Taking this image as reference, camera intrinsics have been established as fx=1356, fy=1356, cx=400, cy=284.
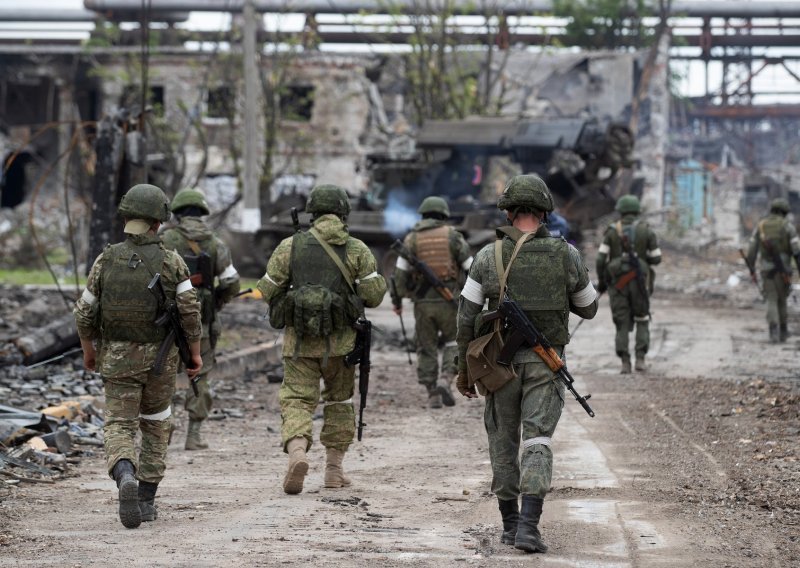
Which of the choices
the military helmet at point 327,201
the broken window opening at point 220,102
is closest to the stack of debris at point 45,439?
the military helmet at point 327,201

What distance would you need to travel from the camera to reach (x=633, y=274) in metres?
13.8

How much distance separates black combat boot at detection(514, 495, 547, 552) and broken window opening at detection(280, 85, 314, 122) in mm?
30645

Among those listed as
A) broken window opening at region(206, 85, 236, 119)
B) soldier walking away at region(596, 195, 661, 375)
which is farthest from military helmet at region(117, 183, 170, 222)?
broken window opening at region(206, 85, 236, 119)

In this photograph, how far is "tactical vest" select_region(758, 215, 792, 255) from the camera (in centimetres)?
1666

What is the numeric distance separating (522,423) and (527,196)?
1.06 m

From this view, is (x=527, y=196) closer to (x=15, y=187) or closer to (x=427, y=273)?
(x=427, y=273)

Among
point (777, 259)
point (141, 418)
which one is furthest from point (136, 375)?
point (777, 259)

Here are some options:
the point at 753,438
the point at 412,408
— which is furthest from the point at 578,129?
the point at 753,438

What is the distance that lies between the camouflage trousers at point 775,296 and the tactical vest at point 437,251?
6.44 metres

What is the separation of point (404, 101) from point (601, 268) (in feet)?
84.2

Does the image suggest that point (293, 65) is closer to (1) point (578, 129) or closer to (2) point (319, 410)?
(1) point (578, 129)

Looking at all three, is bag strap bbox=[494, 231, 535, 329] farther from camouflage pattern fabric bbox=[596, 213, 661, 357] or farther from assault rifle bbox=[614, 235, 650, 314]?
assault rifle bbox=[614, 235, 650, 314]

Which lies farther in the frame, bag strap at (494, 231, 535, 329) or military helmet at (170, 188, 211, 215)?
military helmet at (170, 188, 211, 215)

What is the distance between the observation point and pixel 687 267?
31516mm
